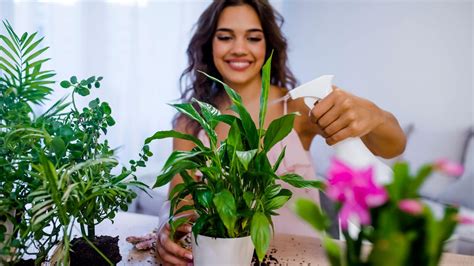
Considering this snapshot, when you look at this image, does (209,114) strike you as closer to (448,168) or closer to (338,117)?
(338,117)

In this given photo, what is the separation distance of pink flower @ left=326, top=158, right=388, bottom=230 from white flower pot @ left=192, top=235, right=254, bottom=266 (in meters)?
0.40

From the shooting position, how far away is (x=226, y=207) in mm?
777

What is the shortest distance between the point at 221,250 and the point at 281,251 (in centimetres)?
30

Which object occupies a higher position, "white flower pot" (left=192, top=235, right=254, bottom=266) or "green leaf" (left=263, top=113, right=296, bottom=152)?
"green leaf" (left=263, top=113, right=296, bottom=152)

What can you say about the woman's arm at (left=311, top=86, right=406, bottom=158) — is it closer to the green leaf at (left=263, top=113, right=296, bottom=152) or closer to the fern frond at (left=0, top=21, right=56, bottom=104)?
the green leaf at (left=263, top=113, right=296, bottom=152)

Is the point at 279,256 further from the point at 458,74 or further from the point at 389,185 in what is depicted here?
the point at 458,74

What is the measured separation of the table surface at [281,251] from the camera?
3.39 ft

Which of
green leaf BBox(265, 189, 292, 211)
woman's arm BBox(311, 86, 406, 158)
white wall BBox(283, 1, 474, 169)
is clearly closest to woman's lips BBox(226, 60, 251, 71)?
woman's arm BBox(311, 86, 406, 158)

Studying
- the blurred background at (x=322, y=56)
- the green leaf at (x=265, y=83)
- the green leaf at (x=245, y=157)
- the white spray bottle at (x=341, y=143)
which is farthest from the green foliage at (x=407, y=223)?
the blurred background at (x=322, y=56)

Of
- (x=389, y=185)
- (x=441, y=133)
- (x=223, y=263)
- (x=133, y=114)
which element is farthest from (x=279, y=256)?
(x=441, y=133)

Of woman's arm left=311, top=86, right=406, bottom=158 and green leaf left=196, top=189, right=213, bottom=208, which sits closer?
green leaf left=196, top=189, right=213, bottom=208

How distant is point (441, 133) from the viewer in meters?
3.21

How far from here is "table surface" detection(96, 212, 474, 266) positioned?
→ 103cm

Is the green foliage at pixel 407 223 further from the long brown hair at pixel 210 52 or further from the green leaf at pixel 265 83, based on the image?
the long brown hair at pixel 210 52
